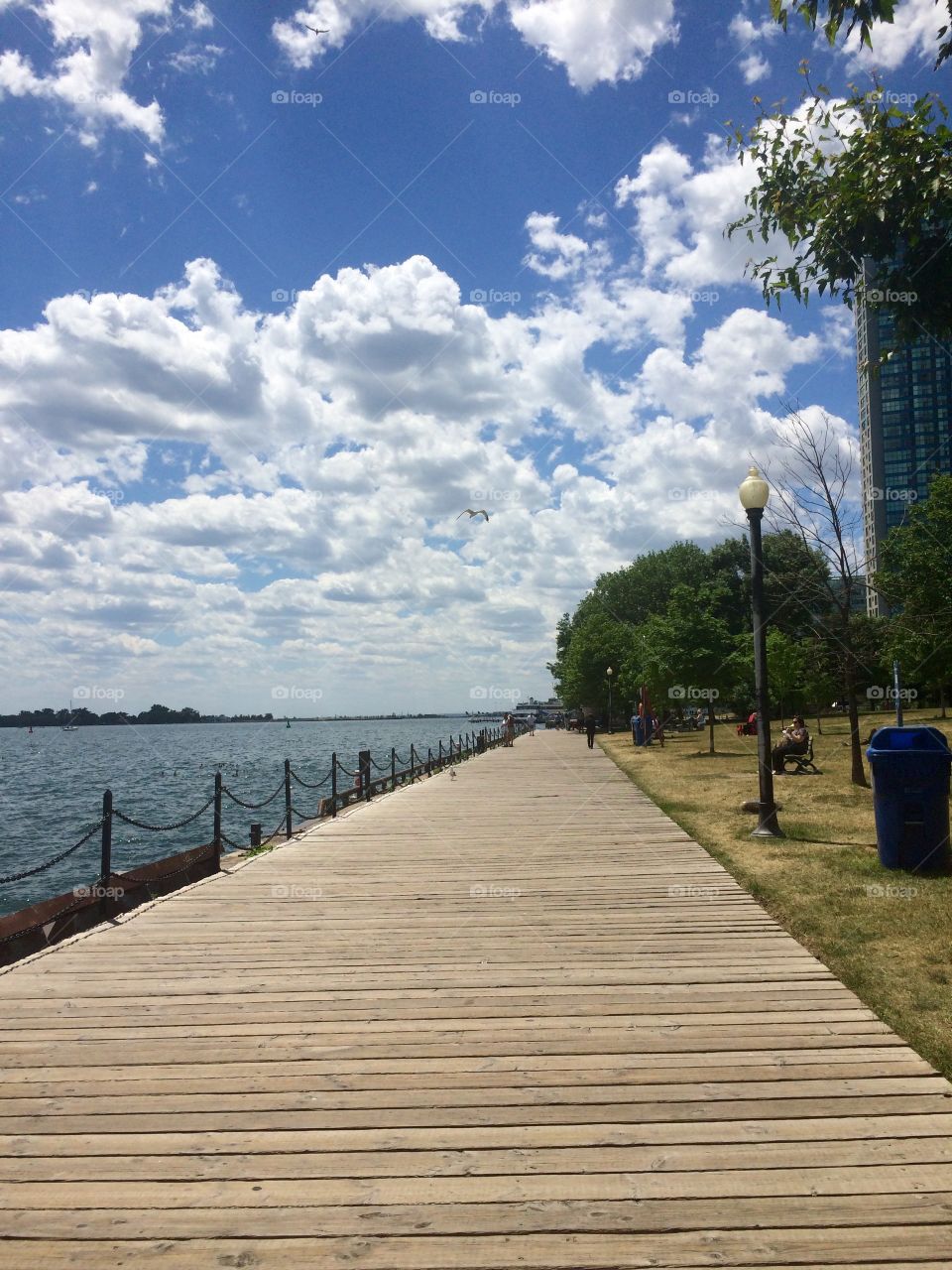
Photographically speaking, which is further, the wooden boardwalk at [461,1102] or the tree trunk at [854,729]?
the tree trunk at [854,729]

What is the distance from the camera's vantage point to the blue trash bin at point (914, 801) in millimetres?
9203

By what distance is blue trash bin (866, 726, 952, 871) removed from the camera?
9203mm

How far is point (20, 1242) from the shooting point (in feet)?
10.5

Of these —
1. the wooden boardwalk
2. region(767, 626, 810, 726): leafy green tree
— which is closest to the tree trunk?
the wooden boardwalk

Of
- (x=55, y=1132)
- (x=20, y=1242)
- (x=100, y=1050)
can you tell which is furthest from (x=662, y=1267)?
(x=100, y=1050)

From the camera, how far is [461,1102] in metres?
4.18

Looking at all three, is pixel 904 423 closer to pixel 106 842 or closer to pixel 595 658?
pixel 595 658

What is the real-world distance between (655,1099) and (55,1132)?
276 centimetres

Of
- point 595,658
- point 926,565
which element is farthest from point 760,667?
point 595,658

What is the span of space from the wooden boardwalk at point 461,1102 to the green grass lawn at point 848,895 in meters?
0.26

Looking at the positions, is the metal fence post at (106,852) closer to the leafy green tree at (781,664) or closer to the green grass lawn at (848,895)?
the green grass lawn at (848,895)

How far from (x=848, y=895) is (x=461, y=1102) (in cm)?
565

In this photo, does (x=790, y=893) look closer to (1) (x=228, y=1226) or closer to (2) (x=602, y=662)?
(1) (x=228, y=1226)

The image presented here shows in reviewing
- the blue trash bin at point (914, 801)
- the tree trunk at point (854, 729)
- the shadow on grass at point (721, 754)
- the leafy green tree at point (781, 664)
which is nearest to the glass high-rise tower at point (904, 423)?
the leafy green tree at point (781, 664)
